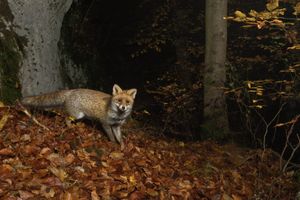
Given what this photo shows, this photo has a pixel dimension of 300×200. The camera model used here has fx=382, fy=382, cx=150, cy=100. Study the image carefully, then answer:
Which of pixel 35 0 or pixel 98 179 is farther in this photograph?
pixel 35 0

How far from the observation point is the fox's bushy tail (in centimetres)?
796

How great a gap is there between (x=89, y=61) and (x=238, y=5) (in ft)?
24.9

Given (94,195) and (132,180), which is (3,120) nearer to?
(94,195)

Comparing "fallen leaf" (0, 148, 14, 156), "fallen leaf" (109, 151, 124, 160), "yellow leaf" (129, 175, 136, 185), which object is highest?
"fallen leaf" (0, 148, 14, 156)

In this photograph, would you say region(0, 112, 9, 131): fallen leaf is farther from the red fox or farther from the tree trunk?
the tree trunk

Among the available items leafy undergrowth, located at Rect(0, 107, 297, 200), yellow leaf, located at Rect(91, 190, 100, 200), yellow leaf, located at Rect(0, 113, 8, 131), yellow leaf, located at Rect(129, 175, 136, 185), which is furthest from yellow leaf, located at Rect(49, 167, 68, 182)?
yellow leaf, located at Rect(0, 113, 8, 131)

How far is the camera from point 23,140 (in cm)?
669

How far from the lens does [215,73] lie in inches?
429

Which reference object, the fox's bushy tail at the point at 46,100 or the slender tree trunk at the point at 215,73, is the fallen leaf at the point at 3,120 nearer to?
the fox's bushy tail at the point at 46,100

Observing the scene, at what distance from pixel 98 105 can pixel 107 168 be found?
192 centimetres

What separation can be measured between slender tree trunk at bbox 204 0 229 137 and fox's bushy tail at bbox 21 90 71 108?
4.40 m

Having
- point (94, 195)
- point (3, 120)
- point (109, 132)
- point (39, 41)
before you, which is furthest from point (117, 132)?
point (39, 41)

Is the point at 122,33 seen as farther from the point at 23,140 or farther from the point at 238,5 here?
the point at 23,140

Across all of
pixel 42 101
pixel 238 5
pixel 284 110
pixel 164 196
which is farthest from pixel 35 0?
pixel 238 5
